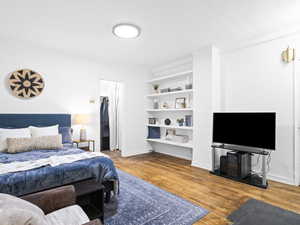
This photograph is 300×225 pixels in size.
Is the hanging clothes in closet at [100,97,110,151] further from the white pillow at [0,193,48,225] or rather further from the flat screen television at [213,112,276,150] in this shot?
the white pillow at [0,193,48,225]

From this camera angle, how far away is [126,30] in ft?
9.55

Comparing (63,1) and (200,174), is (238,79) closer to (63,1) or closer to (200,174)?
(200,174)

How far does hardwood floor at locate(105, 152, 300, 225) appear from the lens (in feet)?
7.34

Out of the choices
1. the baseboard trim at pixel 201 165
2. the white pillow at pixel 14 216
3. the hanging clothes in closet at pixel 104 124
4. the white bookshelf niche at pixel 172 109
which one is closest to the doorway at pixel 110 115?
the hanging clothes in closet at pixel 104 124

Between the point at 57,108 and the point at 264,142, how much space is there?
168 inches

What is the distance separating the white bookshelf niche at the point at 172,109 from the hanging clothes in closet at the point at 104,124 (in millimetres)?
1407

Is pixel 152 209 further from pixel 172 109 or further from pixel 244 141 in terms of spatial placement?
pixel 172 109

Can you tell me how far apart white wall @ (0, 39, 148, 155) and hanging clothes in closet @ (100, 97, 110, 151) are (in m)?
1.00

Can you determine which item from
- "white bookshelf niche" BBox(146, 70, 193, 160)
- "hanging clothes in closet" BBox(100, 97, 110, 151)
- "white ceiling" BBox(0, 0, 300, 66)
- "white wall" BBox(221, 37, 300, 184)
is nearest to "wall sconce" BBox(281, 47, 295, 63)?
"white wall" BBox(221, 37, 300, 184)

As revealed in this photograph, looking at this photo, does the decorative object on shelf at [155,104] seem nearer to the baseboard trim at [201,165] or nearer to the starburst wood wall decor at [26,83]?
the baseboard trim at [201,165]

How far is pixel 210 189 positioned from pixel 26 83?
161 inches

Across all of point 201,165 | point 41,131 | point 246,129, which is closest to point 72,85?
point 41,131

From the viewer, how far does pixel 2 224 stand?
0.79 m

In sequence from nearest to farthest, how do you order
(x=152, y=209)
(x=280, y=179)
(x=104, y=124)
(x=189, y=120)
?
(x=152, y=209) → (x=280, y=179) → (x=189, y=120) → (x=104, y=124)
